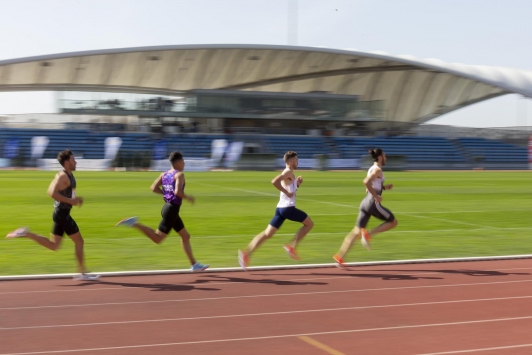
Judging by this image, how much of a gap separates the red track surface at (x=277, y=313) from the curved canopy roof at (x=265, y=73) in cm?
6772

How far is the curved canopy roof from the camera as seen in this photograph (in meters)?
76.4

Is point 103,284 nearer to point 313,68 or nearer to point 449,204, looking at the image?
point 449,204

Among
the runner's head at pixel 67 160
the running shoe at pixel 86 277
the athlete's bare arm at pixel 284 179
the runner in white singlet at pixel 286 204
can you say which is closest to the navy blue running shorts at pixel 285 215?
the runner in white singlet at pixel 286 204

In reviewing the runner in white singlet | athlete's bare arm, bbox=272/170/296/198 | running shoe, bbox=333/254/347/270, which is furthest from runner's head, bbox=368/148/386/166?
running shoe, bbox=333/254/347/270

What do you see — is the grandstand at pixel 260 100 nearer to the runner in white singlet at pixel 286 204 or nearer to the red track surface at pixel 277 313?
the runner in white singlet at pixel 286 204

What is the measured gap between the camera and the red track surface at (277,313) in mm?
5863

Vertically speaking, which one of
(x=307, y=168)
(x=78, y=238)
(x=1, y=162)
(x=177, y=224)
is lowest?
(x=78, y=238)

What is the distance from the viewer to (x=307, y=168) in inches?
2189

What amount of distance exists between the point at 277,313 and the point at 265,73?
77.4 meters

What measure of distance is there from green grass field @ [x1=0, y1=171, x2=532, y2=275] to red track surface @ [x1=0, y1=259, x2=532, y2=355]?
1813 millimetres

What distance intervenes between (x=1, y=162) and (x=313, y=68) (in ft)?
127

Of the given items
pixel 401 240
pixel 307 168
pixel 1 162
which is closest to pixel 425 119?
pixel 307 168

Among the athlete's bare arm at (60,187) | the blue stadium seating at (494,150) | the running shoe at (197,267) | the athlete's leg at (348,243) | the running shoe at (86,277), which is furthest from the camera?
the blue stadium seating at (494,150)

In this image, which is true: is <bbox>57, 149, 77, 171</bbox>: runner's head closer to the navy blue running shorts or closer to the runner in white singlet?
the runner in white singlet
